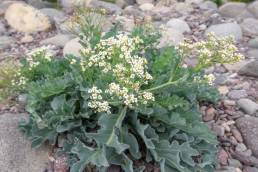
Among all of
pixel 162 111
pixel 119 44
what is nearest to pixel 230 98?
pixel 162 111

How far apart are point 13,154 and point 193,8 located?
3078mm

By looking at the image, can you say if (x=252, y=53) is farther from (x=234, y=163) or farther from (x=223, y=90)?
(x=234, y=163)

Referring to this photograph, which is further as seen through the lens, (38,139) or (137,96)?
(38,139)

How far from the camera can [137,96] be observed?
2.92 m

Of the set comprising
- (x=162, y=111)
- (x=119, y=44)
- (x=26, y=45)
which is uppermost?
(x=119, y=44)

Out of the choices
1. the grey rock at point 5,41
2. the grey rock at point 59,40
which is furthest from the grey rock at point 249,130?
the grey rock at point 5,41

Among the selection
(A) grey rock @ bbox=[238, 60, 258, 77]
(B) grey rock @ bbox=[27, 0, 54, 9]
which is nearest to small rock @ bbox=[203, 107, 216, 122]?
(A) grey rock @ bbox=[238, 60, 258, 77]

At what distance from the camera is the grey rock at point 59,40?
183 inches

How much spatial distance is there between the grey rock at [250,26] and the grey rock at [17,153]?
8.62 feet

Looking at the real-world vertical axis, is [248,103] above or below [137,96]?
below

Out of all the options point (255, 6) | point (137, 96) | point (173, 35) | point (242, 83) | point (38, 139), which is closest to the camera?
point (137, 96)

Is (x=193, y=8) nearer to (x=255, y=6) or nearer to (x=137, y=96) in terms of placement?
(x=255, y=6)

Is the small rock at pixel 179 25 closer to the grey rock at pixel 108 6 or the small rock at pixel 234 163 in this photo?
the grey rock at pixel 108 6

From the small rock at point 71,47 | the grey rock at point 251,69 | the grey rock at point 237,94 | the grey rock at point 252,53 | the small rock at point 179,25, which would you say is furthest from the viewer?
the small rock at point 179,25
